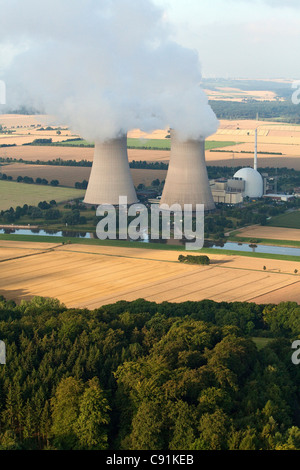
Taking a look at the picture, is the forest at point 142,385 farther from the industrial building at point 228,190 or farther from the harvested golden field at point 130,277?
the industrial building at point 228,190

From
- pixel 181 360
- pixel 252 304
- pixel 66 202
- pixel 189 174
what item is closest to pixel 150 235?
pixel 189 174

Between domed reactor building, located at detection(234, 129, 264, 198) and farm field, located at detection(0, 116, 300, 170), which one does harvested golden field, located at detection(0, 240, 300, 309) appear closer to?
domed reactor building, located at detection(234, 129, 264, 198)

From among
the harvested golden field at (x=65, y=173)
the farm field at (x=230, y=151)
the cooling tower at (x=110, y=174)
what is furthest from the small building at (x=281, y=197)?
the farm field at (x=230, y=151)

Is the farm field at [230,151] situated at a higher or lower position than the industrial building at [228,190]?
higher

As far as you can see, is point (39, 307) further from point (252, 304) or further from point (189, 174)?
point (189, 174)

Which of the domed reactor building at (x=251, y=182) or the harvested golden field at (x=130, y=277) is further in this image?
the domed reactor building at (x=251, y=182)
